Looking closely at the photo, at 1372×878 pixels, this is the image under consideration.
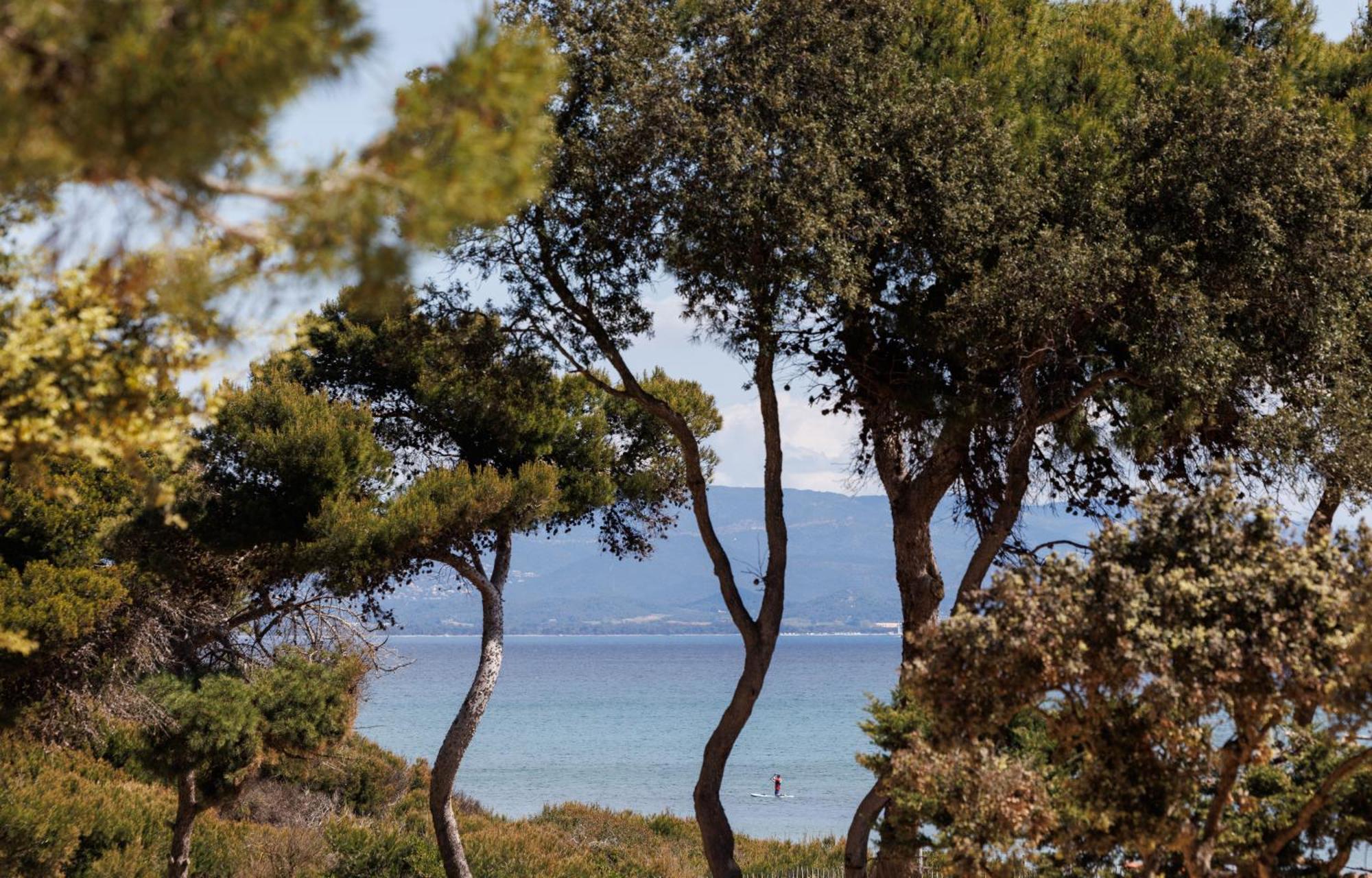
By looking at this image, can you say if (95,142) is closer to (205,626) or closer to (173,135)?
(173,135)

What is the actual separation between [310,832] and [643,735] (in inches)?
1888

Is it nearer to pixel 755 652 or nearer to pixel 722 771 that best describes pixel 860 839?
pixel 722 771

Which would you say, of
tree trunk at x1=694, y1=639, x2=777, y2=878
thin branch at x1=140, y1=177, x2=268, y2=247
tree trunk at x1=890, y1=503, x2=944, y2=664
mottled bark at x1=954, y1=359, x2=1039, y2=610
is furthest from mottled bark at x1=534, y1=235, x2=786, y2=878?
thin branch at x1=140, y1=177, x2=268, y2=247

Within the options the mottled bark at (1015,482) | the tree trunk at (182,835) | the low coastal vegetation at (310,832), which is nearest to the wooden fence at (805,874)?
the low coastal vegetation at (310,832)

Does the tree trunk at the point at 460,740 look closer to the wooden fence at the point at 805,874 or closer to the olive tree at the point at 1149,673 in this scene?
the wooden fence at the point at 805,874

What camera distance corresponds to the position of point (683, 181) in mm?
9555

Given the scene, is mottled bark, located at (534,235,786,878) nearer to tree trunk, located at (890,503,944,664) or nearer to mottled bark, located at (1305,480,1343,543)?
tree trunk, located at (890,503,944,664)

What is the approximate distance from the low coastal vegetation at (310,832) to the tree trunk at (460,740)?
79.5 inches

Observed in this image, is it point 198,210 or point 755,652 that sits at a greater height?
point 198,210

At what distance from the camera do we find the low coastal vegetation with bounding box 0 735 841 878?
38.5ft

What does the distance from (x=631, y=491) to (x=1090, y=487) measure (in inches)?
216

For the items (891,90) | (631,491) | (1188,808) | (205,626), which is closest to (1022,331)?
(891,90)

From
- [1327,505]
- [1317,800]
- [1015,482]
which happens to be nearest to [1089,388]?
[1015,482]

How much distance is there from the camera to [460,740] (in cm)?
1237
